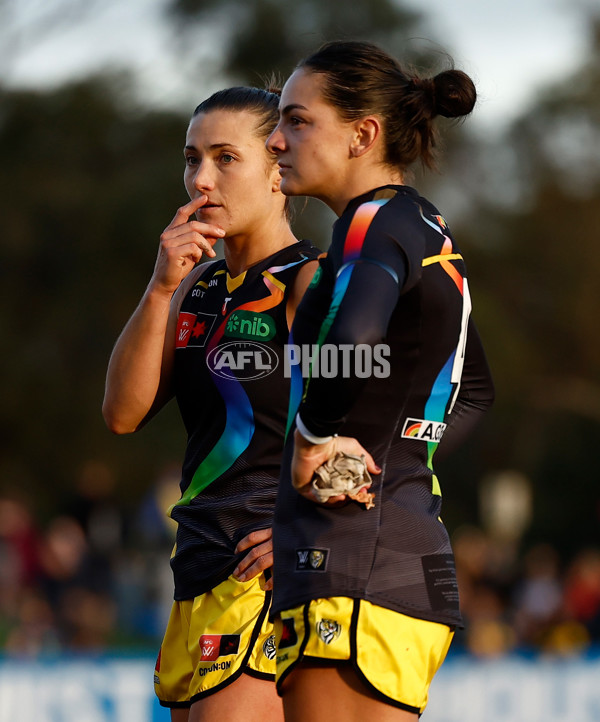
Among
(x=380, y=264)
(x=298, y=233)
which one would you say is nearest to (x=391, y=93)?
(x=380, y=264)

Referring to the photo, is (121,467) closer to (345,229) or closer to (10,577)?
(10,577)

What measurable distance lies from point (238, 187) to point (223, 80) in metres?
24.2

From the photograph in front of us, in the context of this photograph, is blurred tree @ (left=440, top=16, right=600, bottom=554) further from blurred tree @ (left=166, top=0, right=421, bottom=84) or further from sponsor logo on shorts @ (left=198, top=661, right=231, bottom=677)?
sponsor logo on shorts @ (left=198, top=661, right=231, bottom=677)

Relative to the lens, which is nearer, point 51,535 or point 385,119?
point 385,119

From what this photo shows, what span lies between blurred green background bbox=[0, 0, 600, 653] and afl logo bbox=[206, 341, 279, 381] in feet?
51.6

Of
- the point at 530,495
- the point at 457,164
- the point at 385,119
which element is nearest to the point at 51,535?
the point at 385,119

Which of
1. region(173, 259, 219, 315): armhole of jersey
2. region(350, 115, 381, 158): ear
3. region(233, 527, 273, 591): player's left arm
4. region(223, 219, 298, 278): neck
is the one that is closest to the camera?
region(350, 115, 381, 158): ear

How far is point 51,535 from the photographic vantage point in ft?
43.7

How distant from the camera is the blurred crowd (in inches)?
472

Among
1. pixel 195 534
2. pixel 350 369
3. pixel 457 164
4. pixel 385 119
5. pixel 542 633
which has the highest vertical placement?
pixel 457 164

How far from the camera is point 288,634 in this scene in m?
2.80

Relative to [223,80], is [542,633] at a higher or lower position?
lower

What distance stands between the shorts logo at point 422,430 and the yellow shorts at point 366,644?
0.42 m

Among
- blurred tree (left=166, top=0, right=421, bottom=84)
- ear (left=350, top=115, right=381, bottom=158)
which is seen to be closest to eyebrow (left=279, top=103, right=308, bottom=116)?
ear (left=350, top=115, right=381, bottom=158)
